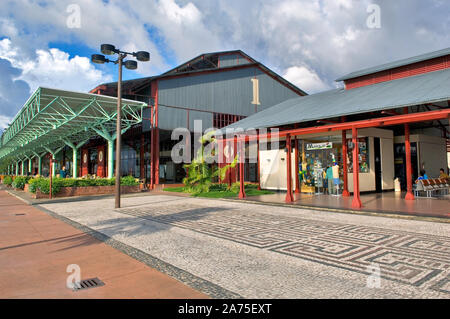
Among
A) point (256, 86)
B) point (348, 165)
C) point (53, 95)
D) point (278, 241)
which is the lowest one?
point (278, 241)

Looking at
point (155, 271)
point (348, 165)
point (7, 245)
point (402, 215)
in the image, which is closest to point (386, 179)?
point (348, 165)

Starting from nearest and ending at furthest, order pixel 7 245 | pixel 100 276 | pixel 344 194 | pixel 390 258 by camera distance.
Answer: pixel 100 276, pixel 390 258, pixel 7 245, pixel 344 194

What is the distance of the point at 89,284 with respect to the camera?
4.22m

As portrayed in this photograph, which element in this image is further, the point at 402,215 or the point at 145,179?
the point at 145,179

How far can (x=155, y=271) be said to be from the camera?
4.81 m

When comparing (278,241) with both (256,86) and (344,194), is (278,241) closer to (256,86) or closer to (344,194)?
(344,194)

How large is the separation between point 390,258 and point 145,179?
22729mm

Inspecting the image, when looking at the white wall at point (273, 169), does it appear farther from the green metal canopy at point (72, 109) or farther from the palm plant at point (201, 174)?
the green metal canopy at point (72, 109)

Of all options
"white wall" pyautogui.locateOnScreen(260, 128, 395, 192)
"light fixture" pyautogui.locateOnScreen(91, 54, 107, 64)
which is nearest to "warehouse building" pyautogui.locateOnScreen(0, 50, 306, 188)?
"white wall" pyautogui.locateOnScreen(260, 128, 395, 192)

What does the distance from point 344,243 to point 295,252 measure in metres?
1.27

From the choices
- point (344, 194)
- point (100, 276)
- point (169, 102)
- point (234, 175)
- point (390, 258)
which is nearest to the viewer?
point (100, 276)

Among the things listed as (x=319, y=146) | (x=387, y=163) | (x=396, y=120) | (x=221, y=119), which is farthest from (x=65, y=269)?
(x=221, y=119)
